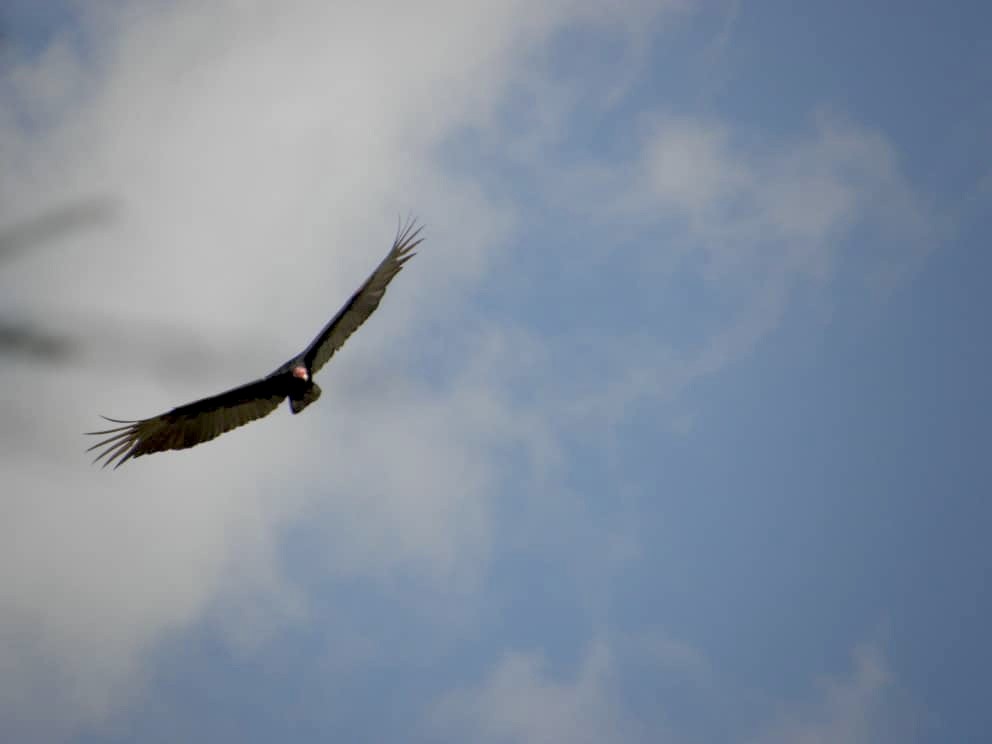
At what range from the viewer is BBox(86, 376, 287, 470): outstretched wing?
25688 millimetres

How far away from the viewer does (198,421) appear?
1054 inches

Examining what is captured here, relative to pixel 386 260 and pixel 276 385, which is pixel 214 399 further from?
pixel 386 260

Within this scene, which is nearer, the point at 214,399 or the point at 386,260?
the point at 214,399

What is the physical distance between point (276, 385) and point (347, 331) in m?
2.44

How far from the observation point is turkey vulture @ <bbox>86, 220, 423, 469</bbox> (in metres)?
25.8

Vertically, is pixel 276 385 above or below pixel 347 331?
below

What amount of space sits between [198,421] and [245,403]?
1.23 meters

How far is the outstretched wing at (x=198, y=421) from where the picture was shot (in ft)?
84.3

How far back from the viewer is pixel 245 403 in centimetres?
2706

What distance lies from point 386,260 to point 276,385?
4.67m

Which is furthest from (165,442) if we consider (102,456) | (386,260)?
(386,260)

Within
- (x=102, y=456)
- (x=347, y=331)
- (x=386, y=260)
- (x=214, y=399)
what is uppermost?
(x=386, y=260)

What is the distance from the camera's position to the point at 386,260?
28719 mm

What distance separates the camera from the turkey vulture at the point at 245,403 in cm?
2583
